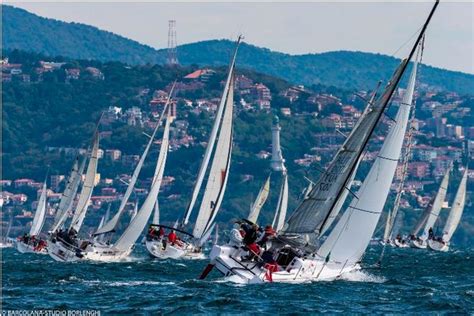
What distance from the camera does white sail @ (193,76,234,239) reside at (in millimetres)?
69125

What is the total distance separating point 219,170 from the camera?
7038 centimetres

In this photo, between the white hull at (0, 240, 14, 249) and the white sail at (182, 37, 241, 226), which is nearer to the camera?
the white sail at (182, 37, 241, 226)

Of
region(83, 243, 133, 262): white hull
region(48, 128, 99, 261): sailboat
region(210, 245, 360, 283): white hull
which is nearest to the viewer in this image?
A: region(210, 245, 360, 283): white hull

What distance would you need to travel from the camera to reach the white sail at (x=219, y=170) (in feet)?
227

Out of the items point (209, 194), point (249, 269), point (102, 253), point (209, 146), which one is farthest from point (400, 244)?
point (249, 269)

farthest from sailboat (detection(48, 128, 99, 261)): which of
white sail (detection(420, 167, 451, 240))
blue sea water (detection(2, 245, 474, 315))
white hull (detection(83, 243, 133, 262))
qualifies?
white sail (detection(420, 167, 451, 240))

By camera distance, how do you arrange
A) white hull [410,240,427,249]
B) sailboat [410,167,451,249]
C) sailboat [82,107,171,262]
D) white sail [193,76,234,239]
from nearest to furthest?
1. white sail [193,76,234,239]
2. sailboat [82,107,171,262]
3. sailboat [410,167,451,249]
4. white hull [410,240,427,249]

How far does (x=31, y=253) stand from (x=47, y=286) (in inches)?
1797

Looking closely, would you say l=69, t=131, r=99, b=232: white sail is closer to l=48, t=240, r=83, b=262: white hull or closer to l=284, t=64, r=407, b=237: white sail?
l=48, t=240, r=83, b=262: white hull

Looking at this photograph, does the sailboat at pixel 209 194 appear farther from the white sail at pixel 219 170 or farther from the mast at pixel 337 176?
the mast at pixel 337 176

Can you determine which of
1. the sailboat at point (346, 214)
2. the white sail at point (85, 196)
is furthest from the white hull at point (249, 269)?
the white sail at point (85, 196)

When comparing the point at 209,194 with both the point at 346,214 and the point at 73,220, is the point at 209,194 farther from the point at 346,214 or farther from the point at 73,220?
the point at 346,214

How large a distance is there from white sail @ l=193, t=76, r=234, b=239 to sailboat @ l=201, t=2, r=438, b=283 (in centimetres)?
1965

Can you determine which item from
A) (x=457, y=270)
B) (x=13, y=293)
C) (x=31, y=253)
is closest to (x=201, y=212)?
(x=457, y=270)
